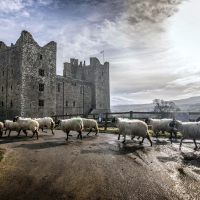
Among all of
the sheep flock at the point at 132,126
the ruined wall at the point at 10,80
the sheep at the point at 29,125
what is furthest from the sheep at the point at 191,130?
the ruined wall at the point at 10,80

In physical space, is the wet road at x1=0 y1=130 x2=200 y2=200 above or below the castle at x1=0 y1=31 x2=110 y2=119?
below

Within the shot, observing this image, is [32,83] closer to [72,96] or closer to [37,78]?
[37,78]

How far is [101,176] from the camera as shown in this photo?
4879 mm

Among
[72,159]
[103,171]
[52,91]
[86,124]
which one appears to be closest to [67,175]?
[103,171]

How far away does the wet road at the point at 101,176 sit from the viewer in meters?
3.94

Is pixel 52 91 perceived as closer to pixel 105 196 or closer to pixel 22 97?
pixel 22 97

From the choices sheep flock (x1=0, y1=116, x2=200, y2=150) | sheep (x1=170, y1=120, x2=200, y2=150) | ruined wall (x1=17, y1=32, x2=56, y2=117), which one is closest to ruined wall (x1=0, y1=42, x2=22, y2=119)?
ruined wall (x1=17, y1=32, x2=56, y2=117)

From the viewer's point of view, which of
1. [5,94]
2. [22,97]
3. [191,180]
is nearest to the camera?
[191,180]

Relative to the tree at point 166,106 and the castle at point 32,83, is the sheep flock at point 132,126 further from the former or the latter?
the tree at point 166,106

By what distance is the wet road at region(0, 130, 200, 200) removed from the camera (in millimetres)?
3941

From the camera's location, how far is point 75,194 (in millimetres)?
3939

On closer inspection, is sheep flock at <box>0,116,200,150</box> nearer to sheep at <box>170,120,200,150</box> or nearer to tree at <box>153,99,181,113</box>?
sheep at <box>170,120,200,150</box>

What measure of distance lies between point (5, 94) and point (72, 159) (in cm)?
3354

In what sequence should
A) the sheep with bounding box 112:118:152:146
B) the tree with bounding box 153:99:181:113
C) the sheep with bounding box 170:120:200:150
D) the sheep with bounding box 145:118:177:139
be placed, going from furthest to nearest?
the tree with bounding box 153:99:181:113 → the sheep with bounding box 145:118:177:139 → the sheep with bounding box 112:118:152:146 → the sheep with bounding box 170:120:200:150
